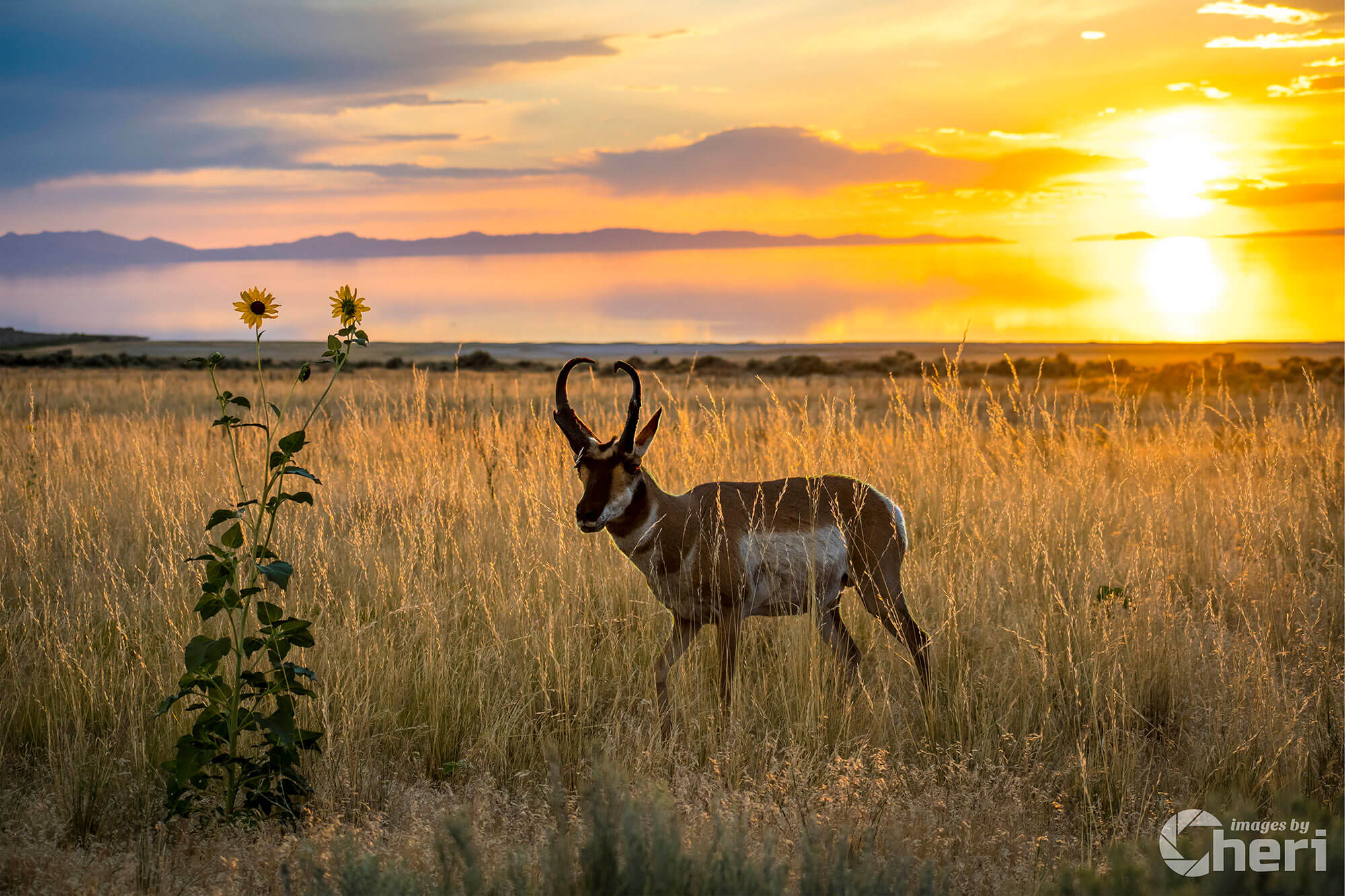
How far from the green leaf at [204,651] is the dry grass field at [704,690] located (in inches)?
30.1

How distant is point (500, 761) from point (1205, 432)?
15.9 meters

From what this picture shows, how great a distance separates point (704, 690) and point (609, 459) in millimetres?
1689

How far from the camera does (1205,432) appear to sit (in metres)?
16.6

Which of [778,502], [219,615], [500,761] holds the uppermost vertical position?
[778,502]

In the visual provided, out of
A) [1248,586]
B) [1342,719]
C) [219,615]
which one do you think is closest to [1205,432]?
[1248,586]

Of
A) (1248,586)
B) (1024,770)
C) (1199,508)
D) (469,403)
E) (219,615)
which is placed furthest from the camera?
(469,403)

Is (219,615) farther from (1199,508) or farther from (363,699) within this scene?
(1199,508)

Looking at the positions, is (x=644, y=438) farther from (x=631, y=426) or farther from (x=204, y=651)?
(x=204, y=651)

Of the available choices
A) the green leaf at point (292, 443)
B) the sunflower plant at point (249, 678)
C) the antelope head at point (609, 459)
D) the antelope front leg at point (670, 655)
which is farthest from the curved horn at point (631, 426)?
the green leaf at point (292, 443)

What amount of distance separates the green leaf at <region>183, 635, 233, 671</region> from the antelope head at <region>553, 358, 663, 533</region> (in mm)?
1619

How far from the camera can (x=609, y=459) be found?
4.52 m

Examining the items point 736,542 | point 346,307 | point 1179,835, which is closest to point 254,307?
point 346,307

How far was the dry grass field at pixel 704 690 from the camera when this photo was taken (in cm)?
399

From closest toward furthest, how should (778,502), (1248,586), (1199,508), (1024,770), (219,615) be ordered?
1. (1024,770)
2. (778,502)
3. (219,615)
4. (1248,586)
5. (1199,508)
